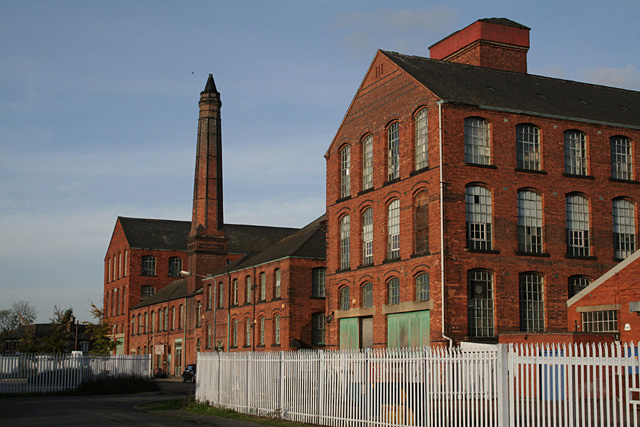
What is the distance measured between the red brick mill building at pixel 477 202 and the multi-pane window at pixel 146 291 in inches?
1910

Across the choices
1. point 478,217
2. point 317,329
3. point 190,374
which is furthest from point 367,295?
point 190,374

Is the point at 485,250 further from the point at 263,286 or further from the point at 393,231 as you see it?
the point at 263,286

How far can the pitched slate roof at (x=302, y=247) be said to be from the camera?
49656 mm

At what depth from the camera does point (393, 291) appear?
34.5m

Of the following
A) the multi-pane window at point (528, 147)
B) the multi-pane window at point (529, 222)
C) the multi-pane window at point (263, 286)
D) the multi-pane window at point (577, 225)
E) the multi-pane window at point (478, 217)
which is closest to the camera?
the multi-pane window at point (478, 217)

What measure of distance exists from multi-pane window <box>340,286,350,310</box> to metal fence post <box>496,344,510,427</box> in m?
23.7

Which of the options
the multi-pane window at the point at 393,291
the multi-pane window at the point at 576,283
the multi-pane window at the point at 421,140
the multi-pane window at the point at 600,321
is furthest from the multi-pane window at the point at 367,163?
the multi-pane window at the point at 600,321

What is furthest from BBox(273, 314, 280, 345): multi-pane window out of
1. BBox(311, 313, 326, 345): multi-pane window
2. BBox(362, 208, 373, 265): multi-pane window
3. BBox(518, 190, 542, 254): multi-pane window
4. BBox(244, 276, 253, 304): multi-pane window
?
BBox(518, 190, 542, 254): multi-pane window

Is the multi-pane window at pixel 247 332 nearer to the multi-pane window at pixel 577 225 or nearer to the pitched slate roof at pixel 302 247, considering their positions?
the pitched slate roof at pixel 302 247

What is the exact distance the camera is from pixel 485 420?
14414 mm

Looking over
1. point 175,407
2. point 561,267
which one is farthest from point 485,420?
point 561,267

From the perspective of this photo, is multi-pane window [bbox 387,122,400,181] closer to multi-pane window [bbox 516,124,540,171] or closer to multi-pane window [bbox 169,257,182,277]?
multi-pane window [bbox 516,124,540,171]

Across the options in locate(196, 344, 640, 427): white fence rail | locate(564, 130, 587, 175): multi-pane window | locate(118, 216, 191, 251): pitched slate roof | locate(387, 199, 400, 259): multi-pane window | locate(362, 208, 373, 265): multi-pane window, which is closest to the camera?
locate(196, 344, 640, 427): white fence rail

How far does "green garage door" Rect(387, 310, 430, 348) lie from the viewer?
31719 mm
